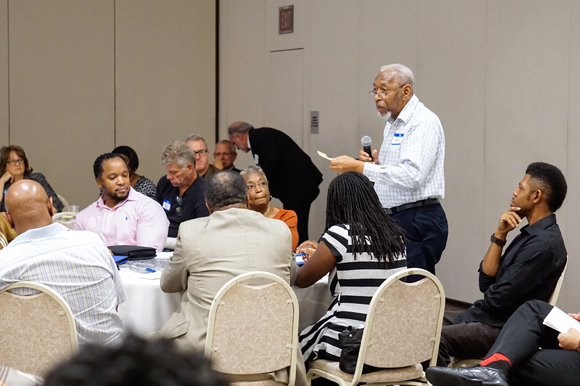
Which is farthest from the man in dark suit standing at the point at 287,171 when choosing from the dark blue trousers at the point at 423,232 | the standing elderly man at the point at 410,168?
the dark blue trousers at the point at 423,232

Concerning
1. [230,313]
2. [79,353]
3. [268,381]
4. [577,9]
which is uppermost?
[577,9]

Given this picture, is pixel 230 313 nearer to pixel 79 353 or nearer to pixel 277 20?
pixel 79 353

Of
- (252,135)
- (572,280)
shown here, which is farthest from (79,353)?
(252,135)

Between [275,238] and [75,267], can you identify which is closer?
[75,267]

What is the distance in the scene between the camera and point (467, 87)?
221 inches

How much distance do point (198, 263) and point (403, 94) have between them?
1.89 metres

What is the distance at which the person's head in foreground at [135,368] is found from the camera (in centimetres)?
62

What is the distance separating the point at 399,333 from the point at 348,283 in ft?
0.99

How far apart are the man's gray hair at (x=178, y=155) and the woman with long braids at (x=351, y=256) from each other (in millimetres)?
1878

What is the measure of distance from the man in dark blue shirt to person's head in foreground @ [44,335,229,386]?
101 inches

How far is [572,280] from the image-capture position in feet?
15.9

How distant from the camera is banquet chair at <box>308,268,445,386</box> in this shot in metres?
2.71

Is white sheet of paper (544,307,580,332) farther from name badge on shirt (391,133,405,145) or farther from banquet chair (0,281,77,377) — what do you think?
banquet chair (0,281,77,377)

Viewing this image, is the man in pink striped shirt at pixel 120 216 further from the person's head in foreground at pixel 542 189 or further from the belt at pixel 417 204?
the person's head in foreground at pixel 542 189
